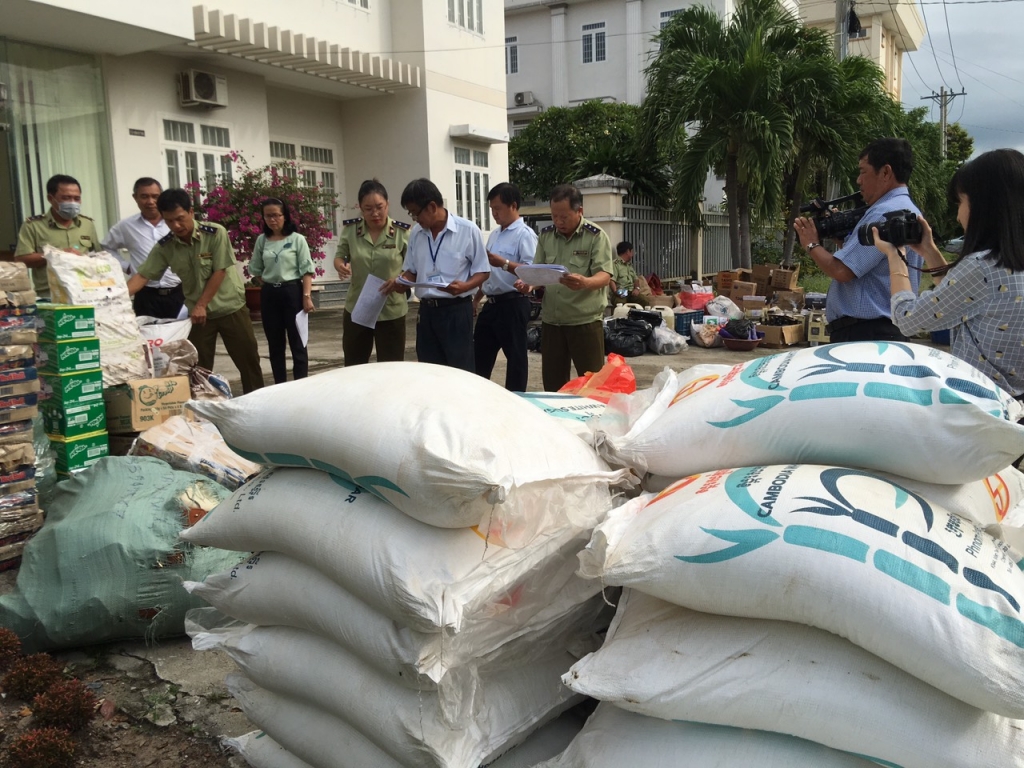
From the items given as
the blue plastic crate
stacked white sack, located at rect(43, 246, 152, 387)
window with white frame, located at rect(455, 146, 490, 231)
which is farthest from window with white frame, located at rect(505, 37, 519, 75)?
stacked white sack, located at rect(43, 246, 152, 387)

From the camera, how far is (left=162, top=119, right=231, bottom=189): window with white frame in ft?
32.0

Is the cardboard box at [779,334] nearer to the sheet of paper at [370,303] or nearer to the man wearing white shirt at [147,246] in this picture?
the sheet of paper at [370,303]

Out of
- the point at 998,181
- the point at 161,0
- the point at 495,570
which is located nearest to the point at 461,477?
the point at 495,570

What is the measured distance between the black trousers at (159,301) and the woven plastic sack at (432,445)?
3571 millimetres

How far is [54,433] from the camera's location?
3.47 m

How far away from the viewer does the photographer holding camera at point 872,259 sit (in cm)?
275

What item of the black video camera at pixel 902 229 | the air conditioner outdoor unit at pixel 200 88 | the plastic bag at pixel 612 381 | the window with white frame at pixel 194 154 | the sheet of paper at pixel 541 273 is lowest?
the plastic bag at pixel 612 381

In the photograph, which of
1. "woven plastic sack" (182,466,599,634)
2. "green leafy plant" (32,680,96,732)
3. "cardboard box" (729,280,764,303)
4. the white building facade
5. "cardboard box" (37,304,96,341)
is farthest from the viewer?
"cardboard box" (729,280,764,303)

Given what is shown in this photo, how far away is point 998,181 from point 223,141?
1008cm

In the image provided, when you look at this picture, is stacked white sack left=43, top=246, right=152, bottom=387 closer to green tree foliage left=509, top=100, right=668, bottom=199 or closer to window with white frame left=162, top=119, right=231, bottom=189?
window with white frame left=162, top=119, right=231, bottom=189

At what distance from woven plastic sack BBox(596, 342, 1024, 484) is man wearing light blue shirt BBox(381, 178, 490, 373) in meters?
2.80

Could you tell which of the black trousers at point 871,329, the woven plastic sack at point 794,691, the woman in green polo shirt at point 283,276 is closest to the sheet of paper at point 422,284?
the woman in green polo shirt at point 283,276

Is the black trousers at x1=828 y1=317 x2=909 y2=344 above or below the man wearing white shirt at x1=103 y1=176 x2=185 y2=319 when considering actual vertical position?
below

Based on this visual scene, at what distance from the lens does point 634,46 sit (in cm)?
2295
